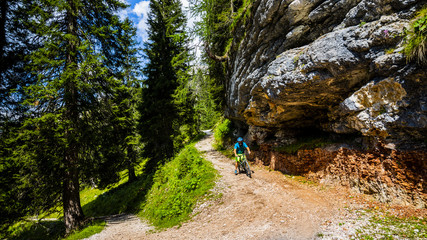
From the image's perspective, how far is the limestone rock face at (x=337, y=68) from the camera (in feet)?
16.1

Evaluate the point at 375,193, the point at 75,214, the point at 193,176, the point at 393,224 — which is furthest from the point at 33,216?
the point at 375,193

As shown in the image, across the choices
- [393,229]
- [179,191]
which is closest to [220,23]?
[179,191]

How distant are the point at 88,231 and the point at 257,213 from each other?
7625mm

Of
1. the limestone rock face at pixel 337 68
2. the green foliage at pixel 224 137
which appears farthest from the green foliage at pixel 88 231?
the green foliage at pixel 224 137

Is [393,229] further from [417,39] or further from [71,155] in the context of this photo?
[71,155]

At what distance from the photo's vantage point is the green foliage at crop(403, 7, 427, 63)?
420 cm

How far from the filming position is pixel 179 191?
9.33 m

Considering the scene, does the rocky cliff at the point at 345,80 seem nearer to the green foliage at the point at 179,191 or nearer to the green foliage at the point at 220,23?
the green foliage at the point at 220,23

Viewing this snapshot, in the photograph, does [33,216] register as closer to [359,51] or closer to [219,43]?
[359,51]

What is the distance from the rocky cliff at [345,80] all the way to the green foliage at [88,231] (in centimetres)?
937

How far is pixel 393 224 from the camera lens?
4230mm

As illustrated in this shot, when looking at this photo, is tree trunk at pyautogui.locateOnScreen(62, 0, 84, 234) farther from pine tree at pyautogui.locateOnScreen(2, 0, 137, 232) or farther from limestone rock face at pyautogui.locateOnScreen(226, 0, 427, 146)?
limestone rock face at pyautogui.locateOnScreen(226, 0, 427, 146)

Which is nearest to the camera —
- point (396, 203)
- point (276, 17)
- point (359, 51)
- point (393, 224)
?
point (393, 224)

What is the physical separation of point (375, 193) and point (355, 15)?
5.84 metres
